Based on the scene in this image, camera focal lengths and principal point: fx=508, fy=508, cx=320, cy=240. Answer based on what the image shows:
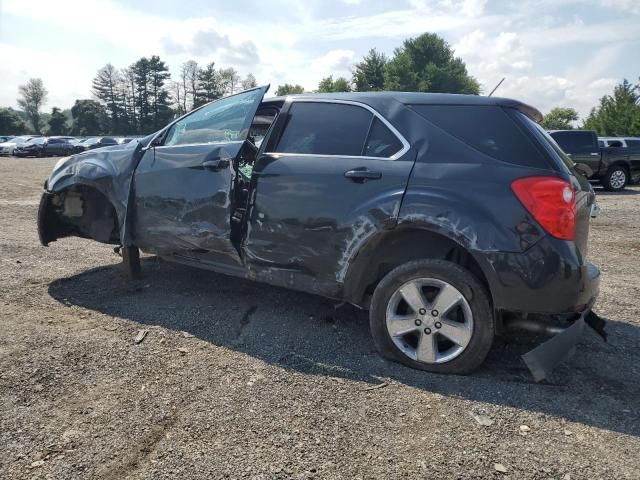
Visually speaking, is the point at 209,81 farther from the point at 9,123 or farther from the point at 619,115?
the point at 619,115

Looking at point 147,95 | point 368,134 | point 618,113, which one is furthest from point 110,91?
point 368,134

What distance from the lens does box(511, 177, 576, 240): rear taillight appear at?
297 cm

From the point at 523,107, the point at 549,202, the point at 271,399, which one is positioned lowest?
the point at 271,399

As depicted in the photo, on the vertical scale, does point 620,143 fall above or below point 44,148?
above

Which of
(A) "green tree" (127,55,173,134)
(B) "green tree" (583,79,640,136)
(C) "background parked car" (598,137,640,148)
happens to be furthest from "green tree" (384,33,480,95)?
(C) "background parked car" (598,137,640,148)

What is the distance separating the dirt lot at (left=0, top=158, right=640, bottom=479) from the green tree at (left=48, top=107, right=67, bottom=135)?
8455 centimetres

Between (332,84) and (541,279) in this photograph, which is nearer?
(541,279)

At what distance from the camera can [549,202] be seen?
2973mm

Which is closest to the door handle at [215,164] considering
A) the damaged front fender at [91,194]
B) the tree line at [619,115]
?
the damaged front fender at [91,194]

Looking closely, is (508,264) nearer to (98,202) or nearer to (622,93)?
(98,202)

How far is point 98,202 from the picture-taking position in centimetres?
523

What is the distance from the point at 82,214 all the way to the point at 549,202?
440 cm

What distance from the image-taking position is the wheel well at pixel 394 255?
11.1ft

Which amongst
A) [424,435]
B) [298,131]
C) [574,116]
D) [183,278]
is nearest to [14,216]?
[183,278]
